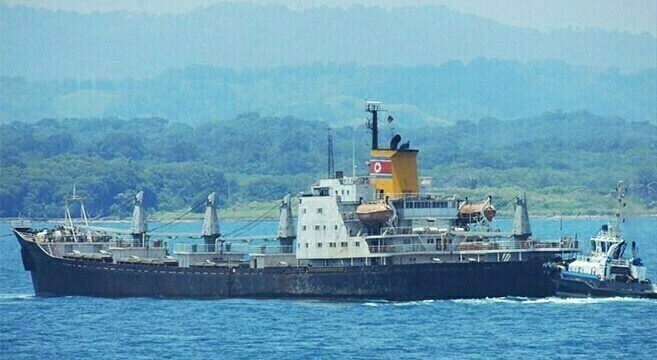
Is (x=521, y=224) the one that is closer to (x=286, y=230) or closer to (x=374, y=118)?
(x=374, y=118)

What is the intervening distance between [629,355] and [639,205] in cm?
2388

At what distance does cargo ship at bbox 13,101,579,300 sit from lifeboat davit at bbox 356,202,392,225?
5 centimetres

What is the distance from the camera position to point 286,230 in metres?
91.6

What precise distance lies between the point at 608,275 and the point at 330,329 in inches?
653

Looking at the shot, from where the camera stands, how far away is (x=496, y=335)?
74.1 metres

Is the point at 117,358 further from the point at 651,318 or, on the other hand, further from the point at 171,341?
the point at 651,318

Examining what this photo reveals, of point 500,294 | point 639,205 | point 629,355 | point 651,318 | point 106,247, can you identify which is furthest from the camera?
point 106,247

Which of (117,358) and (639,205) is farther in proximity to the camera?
(639,205)

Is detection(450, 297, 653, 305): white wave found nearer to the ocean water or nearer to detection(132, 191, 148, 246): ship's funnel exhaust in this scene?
the ocean water

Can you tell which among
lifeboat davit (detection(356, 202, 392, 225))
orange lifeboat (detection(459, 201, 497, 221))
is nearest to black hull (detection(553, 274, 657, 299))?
orange lifeboat (detection(459, 201, 497, 221))

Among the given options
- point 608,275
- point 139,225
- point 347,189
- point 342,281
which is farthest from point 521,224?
point 139,225

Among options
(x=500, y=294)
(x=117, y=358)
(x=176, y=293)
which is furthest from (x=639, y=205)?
(x=117, y=358)

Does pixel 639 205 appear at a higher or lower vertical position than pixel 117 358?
higher

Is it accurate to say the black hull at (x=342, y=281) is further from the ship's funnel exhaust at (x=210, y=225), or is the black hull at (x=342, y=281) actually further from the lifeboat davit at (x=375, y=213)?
the ship's funnel exhaust at (x=210, y=225)
